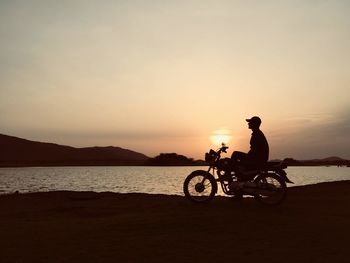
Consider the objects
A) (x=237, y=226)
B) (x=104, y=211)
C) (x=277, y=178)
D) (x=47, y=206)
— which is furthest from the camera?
(x=47, y=206)

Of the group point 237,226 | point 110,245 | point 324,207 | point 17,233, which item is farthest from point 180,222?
point 324,207

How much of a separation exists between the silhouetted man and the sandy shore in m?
1.21

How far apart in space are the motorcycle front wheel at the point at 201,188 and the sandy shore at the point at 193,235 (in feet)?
1.08

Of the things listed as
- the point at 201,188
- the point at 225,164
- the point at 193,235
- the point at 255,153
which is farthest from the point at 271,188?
the point at 193,235

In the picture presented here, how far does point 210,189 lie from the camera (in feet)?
43.3

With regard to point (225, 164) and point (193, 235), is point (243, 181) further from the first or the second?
point (193, 235)

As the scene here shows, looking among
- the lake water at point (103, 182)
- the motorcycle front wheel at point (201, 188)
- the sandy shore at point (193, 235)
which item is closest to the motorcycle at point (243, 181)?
the motorcycle front wheel at point (201, 188)

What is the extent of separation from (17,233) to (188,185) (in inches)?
203

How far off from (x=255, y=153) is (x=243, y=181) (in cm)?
88

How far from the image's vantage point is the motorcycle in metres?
12.6

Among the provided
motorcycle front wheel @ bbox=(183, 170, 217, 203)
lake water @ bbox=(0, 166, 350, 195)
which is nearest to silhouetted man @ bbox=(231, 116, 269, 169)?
motorcycle front wheel @ bbox=(183, 170, 217, 203)

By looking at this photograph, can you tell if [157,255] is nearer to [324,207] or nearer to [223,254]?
[223,254]

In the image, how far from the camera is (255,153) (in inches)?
504

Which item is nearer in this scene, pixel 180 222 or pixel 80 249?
pixel 80 249
